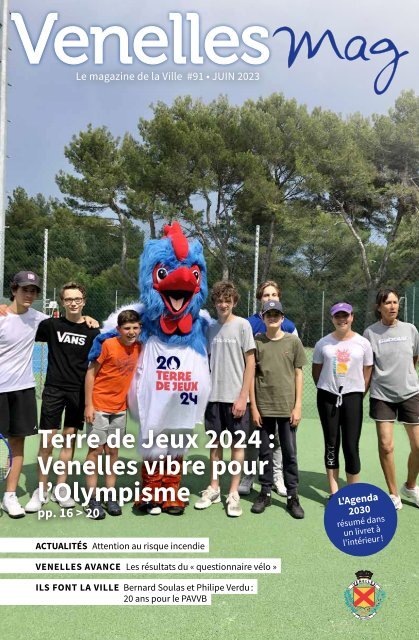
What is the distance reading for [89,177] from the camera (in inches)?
737

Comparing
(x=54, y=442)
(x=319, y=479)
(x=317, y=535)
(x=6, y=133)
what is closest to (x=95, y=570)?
(x=54, y=442)

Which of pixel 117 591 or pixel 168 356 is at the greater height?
pixel 168 356

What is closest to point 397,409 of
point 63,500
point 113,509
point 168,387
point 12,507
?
point 168,387

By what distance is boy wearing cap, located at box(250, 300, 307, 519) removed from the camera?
3.31m

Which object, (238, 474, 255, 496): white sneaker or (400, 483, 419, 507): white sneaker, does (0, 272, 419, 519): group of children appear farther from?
(400, 483, 419, 507): white sneaker

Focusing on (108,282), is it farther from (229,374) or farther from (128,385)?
(229,374)

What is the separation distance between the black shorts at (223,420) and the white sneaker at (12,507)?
4.04 ft

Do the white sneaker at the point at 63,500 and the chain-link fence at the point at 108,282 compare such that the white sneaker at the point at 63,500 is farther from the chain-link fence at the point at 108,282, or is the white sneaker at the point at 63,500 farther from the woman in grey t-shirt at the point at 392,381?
the chain-link fence at the point at 108,282

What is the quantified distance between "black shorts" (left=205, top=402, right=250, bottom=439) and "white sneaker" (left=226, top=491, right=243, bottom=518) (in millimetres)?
367

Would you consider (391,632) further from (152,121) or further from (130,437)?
(152,121)

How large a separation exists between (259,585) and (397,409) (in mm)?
1634

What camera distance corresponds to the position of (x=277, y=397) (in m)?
3.31

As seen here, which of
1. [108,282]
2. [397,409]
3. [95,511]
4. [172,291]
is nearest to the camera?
[95,511]

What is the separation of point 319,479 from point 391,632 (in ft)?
6.75
